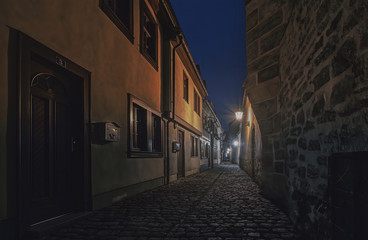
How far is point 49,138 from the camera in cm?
400

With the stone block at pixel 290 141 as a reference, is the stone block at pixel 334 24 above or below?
above

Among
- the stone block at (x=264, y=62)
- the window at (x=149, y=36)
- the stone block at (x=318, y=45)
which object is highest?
the window at (x=149, y=36)

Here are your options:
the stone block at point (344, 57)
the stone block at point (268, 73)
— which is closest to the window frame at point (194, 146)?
the stone block at point (268, 73)

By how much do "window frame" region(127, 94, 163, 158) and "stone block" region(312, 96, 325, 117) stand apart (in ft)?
15.2

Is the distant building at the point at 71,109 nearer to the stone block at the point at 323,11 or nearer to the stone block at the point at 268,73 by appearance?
the stone block at the point at 268,73

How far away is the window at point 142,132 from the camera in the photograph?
6719mm

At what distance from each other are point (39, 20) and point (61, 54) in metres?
0.60

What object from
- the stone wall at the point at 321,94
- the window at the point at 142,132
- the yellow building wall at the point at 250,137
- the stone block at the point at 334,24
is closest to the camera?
the stone wall at the point at 321,94

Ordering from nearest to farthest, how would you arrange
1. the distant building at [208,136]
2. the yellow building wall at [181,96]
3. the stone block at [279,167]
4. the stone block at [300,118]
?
the stone block at [300,118], the stone block at [279,167], the yellow building wall at [181,96], the distant building at [208,136]

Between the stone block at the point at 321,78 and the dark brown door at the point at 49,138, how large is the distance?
12.0 feet

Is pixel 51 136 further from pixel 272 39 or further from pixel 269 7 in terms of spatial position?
pixel 269 7

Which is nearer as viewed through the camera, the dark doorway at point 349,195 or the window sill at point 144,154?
the dark doorway at point 349,195

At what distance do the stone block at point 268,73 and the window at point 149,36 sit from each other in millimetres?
3744

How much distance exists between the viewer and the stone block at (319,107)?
2.69 m
